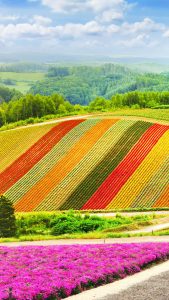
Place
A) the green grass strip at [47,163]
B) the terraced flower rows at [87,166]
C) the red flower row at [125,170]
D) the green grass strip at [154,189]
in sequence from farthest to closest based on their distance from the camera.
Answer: the green grass strip at [47,163] → the terraced flower rows at [87,166] → the red flower row at [125,170] → the green grass strip at [154,189]

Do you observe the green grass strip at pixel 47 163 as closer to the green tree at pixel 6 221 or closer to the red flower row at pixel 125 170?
the red flower row at pixel 125 170

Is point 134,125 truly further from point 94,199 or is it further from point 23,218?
point 23,218

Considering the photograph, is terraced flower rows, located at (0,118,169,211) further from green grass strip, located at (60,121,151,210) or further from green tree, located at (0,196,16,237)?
green tree, located at (0,196,16,237)

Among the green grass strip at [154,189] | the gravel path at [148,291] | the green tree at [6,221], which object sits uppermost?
the gravel path at [148,291]

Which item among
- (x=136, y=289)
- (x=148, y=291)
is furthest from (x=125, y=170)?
(x=148, y=291)

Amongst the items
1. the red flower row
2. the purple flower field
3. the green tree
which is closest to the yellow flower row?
the red flower row

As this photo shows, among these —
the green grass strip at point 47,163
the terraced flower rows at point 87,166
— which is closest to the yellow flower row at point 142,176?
the terraced flower rows at point 87,166

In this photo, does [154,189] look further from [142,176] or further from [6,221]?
[6,221]
